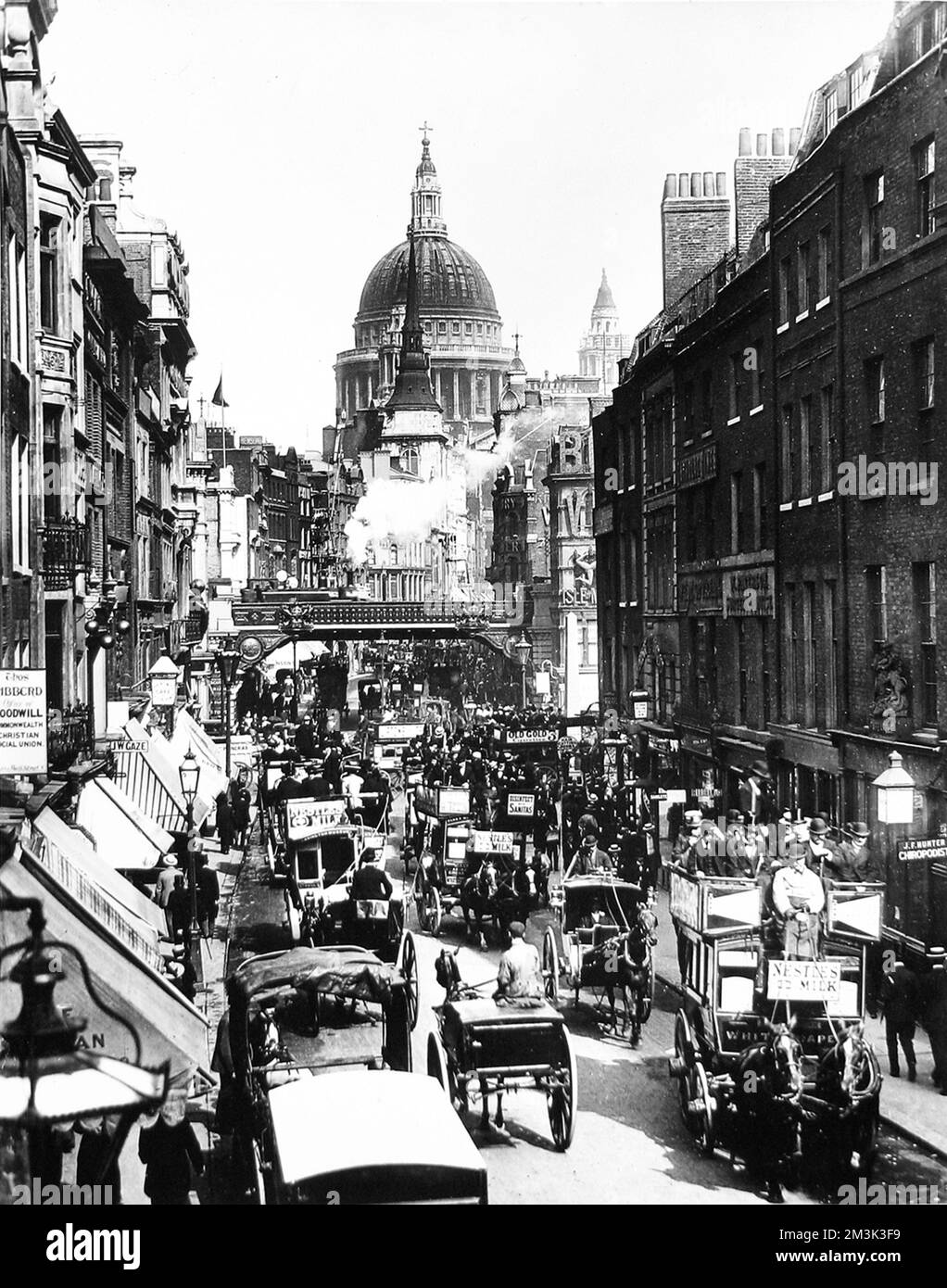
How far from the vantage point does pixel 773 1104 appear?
1469 centimetres

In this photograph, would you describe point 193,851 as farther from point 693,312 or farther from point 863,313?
point 693,312

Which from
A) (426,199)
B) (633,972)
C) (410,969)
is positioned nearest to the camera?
(633,972)

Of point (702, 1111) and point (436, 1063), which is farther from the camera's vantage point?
point (436, 1063)

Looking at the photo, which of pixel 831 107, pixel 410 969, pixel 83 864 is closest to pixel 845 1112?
pixel 410 969

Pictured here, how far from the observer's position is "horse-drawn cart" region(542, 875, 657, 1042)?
2036 centimetres

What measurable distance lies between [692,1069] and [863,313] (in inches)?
574

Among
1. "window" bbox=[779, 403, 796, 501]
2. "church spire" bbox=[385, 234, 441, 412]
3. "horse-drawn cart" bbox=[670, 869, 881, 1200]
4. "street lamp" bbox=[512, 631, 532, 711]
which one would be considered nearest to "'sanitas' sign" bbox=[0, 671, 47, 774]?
"horse-drawn cart" bbox=[670, 869, 881, 1200]

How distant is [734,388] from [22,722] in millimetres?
19887

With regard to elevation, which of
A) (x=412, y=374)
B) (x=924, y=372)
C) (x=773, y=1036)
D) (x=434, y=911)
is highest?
(x=412, y=374)

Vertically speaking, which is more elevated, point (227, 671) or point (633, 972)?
point (227, 671)

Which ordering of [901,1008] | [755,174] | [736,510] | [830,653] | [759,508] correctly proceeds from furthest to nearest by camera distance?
[755,174]
[736,510]
[759,508]
[830,653]
[901,1008]

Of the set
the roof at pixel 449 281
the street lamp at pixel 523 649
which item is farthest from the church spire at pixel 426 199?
the street lamp at pixel 523 649

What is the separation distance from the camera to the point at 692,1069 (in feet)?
52.4

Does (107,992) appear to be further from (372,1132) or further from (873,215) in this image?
(873,215)
